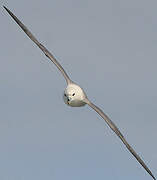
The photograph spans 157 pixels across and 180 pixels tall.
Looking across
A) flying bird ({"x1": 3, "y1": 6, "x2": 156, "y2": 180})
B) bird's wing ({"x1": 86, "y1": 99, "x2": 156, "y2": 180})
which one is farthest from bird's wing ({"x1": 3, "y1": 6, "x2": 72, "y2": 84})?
bird's wing ({"x1": 86, "y1": 99, "x2": 156, "y2": 180})

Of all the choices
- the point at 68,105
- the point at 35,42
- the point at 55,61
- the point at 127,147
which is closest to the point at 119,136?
the point at 127,147

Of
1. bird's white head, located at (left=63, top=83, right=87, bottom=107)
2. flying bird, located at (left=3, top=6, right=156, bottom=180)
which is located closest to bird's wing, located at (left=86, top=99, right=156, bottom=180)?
flying bird, located at (left=3, top=6, right=156, bottom=180)

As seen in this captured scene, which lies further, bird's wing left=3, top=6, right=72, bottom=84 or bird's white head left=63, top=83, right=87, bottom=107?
bird's wing left=3, top=6, right=72, bottom=84

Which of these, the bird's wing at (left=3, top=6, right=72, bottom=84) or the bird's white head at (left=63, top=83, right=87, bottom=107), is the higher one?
the bird's wing at (left=3, top=6, right=72, bottom=84)

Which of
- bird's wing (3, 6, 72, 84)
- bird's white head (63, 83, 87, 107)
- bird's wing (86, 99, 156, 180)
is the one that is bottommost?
bird's wing (86, 99, 156, 180)

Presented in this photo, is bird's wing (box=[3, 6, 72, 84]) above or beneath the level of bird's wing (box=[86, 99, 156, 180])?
above

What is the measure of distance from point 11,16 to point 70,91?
8273 millimetres

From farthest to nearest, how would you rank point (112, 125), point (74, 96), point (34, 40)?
point (34, 40), point (112, 125), point (74, 96)

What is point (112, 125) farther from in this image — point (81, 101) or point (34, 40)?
point (34, 40)

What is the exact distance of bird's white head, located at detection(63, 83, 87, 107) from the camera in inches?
1315

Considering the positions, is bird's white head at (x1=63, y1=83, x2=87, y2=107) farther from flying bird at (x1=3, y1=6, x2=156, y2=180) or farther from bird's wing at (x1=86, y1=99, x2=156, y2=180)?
bird's wing at (x1=86, y1=99, x2=156, y2=180)

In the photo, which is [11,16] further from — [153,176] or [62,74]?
[153,176]

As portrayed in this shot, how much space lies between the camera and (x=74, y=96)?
3344cm

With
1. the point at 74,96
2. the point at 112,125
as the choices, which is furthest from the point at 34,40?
the point at 112,125
